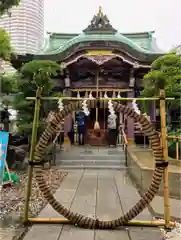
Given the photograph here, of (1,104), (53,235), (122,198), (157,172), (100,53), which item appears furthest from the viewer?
(100,53)

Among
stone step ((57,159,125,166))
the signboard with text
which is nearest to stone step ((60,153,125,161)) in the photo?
stone step ((57,159,125,166))

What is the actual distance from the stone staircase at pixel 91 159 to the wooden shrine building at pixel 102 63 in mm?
2903

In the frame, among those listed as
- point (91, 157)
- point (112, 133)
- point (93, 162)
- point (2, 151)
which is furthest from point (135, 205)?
point (112, 133)

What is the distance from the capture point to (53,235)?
379cm

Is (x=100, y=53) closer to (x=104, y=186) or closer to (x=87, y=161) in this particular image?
(x=87, y=161)

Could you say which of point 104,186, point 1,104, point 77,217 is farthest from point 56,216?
point 1,104

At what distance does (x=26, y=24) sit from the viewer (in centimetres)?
1323

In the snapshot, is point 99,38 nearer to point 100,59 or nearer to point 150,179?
point 100,59

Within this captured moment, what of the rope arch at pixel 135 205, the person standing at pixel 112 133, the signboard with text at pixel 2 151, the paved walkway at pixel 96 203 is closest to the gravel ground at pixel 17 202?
the paved walkway at pixel 96 203

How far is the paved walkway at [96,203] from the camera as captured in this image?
379cm

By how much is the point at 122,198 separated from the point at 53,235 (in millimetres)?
2236

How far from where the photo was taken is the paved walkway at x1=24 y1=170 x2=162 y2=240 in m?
3.79

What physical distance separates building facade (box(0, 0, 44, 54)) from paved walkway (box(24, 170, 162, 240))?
236 inches

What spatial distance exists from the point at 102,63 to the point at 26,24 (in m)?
4.07
